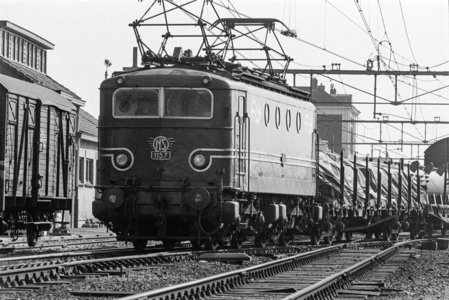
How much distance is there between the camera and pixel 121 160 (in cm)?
1784

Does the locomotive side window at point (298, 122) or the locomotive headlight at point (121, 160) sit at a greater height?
the locomotive side window at point (298, 122)

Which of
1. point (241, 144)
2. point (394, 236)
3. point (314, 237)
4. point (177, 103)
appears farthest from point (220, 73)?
point (394, 236)

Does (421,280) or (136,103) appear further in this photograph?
(136,103)

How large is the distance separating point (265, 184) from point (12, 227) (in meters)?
5.58

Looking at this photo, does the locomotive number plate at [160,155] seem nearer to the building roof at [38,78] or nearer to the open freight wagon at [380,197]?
the open freight wagon at [380,197]

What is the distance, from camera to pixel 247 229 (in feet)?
63.7

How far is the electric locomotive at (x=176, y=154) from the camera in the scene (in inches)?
685

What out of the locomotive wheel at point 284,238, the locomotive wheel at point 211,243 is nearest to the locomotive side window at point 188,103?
the locomotive wheel at point 211,243

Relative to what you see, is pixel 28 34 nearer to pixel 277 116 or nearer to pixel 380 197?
pixel 380 197

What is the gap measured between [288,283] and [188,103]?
5.88 metres

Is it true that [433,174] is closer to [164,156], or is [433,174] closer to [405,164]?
[405,164]

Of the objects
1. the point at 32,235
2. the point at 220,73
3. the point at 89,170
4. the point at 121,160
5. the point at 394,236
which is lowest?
the point at 394,236

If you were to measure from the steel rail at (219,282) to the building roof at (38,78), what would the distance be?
2362 centimetres

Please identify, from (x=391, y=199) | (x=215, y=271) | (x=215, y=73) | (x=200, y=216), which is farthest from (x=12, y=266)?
(x=391, y=199)
